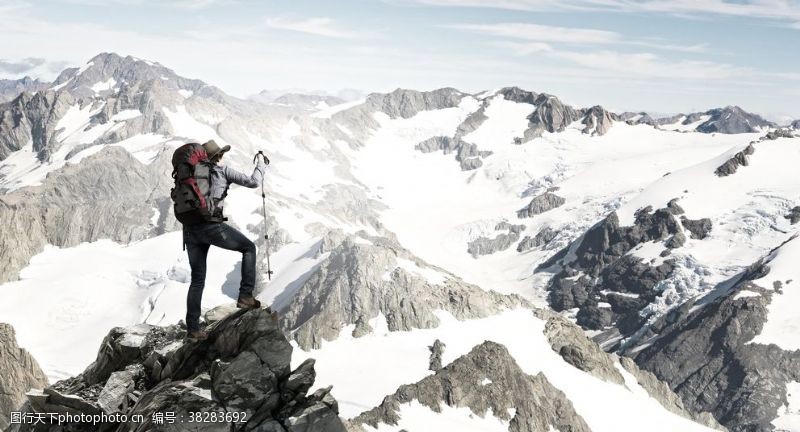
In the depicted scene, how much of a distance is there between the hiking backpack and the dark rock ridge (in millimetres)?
3042

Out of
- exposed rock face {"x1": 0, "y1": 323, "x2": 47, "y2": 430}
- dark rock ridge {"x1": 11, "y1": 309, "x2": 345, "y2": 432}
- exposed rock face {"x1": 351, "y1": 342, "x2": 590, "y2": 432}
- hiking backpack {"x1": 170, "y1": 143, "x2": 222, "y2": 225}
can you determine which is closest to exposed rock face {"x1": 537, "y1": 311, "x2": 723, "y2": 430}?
exposed rock face {"x1": 351, "y1": 342, "x2": 590, "y2": 432}

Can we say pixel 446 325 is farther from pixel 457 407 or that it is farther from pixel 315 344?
pixel 457 407

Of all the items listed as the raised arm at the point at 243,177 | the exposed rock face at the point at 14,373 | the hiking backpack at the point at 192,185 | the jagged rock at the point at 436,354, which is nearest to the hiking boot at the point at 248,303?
the hiking backpack at the point at 192,185

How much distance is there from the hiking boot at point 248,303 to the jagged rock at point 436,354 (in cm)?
14349

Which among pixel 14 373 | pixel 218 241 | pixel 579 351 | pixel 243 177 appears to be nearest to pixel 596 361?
pixel 579 351

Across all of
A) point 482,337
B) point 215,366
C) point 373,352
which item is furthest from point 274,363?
point 482,337

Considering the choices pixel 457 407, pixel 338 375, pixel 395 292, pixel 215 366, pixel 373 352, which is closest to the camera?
pixel 215 366

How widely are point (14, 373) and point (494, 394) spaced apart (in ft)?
283

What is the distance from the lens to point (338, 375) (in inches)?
6137

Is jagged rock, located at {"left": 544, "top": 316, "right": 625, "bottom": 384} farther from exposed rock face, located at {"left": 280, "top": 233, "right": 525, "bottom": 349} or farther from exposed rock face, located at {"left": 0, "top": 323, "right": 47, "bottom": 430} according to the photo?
exposed rock face, located at {"left": 0, "top": 323, "right": 47, "bottom": 430}

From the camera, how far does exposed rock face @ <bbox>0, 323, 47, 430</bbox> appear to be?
205ft

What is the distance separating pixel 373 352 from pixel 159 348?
149 meters

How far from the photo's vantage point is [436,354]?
167000mm

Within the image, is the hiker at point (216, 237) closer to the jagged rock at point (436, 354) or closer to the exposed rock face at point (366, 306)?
the jagged rock at point (436, 354)
